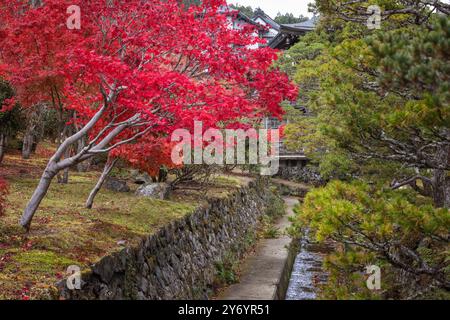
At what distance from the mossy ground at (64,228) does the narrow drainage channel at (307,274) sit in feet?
11.7

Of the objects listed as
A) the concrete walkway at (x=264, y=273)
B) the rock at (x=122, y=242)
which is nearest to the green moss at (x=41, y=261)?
the rock at (x=122, y=242)

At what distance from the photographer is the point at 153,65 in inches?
349

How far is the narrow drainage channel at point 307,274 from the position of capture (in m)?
12.8

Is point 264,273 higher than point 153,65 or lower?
lower

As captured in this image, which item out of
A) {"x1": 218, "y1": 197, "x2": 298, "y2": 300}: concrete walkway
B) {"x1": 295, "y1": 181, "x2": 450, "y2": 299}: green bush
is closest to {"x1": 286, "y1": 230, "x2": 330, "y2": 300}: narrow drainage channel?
{"x1": 218, "y1": 197, "x2": 298, "y2": 300}: concrete walkway

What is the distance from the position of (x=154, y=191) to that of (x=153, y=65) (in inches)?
194

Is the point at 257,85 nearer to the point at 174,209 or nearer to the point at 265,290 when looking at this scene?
the point at 174,209

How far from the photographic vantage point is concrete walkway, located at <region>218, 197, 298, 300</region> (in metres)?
10.9

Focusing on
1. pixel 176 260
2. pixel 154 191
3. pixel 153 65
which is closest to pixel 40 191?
pixel 153 65

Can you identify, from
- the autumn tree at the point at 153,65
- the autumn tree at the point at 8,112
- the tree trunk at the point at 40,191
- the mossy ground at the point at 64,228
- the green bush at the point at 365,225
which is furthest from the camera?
the autumn tree at the point at 8,112

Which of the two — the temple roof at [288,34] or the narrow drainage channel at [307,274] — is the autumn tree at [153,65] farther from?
the temple roof at [288,34]

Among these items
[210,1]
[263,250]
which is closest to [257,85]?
[210,1]

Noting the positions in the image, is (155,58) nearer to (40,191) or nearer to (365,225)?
(40,191)
